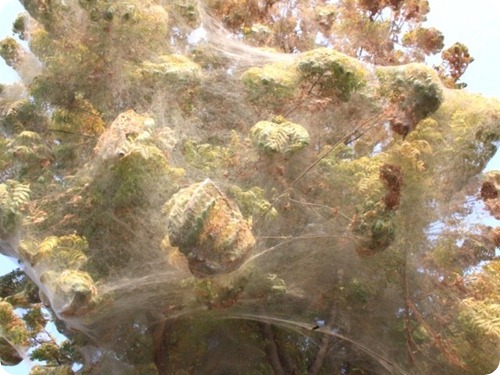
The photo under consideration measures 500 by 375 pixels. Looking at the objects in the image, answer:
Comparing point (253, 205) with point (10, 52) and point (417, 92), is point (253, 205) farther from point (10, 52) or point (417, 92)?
point (10, 52)

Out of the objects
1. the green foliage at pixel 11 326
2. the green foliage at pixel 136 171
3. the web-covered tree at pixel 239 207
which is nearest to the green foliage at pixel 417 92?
the web-covered tree at pixel 239 207

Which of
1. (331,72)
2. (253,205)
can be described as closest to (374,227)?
(253,205)

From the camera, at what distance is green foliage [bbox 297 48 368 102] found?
19.9 ft

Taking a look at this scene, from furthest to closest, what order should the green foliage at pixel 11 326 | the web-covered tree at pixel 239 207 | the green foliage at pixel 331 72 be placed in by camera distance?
the green foliage at pixel 11 326, the green foliage at pixel 331 72, the web-covered tree at pixel 239 207

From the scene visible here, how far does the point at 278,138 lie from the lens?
563 cm

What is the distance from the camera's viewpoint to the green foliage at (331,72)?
239 inches

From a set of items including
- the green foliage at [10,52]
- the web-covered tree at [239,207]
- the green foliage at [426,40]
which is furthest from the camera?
the green foliage at [426,40]

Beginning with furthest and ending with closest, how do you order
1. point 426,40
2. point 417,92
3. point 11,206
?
point 426,40
point 417,92
point 11,206

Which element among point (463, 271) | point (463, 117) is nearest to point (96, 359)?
point (463, 271)

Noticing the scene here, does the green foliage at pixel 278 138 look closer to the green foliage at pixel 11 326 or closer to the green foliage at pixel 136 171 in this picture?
the green foliage at pixel 136 171

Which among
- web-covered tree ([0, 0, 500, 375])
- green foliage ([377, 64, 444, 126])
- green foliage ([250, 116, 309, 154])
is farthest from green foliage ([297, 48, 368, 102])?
green foliage ([250, 116, 309, 154])

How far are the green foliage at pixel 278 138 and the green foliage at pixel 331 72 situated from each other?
657 mm

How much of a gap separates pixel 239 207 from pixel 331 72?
4.75 feet

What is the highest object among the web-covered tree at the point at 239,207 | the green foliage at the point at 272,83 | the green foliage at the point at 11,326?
the green foliage at the point at 272,83
